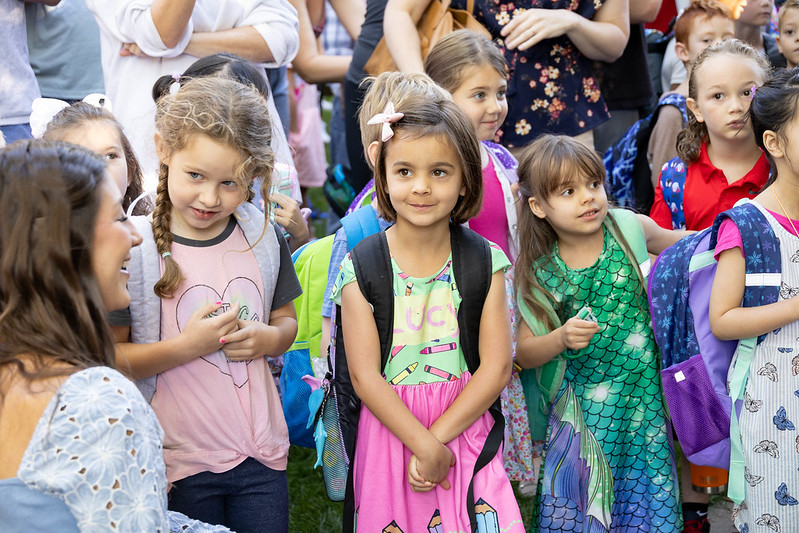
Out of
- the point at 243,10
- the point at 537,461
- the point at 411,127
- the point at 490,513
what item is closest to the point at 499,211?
the point at 411,127

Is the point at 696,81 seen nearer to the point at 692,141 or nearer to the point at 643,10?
the point at 692,141

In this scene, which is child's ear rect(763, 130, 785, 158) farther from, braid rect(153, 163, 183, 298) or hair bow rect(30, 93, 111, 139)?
hair bow rect(30, 93, 111, 139)

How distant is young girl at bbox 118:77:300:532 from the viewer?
8.31ft

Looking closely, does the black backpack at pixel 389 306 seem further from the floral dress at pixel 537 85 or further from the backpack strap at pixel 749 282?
the floral dress at pixel 537 85

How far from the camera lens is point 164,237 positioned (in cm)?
257

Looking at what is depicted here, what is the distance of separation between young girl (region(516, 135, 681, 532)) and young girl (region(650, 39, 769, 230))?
1.80 feet

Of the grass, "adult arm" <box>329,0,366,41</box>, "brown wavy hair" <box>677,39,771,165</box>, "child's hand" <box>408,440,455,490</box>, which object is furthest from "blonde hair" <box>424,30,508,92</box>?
"adult arm" <box>329,0,366,41</box>

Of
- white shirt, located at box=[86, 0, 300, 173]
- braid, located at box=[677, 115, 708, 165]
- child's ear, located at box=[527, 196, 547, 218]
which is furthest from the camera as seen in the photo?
braid, located at box=[677, 115, 708, 165]

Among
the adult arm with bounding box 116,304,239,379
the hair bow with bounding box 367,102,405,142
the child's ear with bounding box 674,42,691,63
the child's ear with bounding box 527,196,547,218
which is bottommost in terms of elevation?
the adult arm with bounding box 116,304,239,379

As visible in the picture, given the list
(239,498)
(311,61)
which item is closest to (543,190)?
(239,498)

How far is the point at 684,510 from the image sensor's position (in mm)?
3422

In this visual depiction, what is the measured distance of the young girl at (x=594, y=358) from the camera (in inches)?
120

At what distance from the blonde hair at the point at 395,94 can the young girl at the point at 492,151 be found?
33cm

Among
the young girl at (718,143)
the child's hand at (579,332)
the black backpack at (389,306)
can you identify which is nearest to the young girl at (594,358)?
the child's hand at (579,332)
